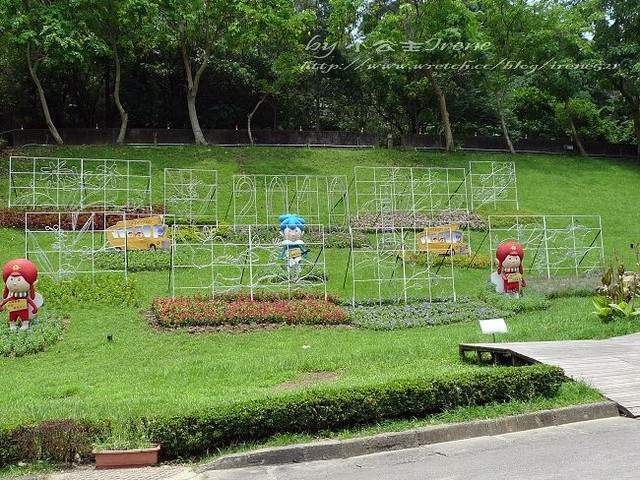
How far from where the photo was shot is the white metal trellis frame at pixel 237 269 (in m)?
15.0

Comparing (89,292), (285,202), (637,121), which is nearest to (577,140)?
(637,121)

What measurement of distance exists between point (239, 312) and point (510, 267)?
6582 millimetres

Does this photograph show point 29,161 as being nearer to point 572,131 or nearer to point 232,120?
point 232,120

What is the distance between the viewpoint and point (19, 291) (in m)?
12.3

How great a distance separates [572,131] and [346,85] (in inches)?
501

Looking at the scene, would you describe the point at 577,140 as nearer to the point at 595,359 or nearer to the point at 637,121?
the point at 637,121

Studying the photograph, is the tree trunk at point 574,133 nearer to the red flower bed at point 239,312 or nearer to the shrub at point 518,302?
the shrub at point 518,302

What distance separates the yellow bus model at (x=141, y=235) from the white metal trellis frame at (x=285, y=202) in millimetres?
3427

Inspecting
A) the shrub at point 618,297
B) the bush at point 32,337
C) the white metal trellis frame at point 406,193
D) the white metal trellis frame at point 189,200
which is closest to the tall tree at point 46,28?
the white metal trellis frame at point 189,200

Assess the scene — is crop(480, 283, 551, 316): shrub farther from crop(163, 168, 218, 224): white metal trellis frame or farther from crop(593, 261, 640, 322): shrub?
crop(163, 168, 218, 224): white metal trellis frame

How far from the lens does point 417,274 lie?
1659cm

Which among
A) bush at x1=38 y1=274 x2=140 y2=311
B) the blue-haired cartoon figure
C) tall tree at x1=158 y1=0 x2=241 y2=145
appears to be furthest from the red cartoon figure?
tall tree at x1=158 y1=0 x2=241 y2=145

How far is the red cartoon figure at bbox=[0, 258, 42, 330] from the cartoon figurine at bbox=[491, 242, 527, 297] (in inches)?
402

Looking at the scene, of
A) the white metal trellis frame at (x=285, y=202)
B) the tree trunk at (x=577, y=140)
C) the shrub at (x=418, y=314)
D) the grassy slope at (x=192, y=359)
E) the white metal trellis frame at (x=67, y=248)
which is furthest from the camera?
the tree trunk at (x=577, y=140)
